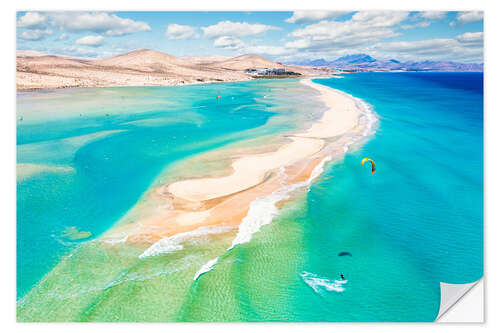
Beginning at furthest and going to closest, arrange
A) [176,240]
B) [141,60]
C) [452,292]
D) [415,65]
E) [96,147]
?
[141,60]
[415,65]
[96,147]
[176,240]
[452,292]

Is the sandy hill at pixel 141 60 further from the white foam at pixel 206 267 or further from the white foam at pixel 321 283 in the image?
the white foam at pixel 321 283

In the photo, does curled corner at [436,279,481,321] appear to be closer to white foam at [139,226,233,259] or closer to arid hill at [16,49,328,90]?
white foam at [139,226,233,259]

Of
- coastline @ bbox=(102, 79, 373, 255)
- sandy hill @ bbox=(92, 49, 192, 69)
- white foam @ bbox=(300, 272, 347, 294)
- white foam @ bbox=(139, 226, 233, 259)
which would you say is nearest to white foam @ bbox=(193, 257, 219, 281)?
white foam @ bbox=(139, 226, 233, 259)

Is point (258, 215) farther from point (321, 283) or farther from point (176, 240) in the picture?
point (321, 283)

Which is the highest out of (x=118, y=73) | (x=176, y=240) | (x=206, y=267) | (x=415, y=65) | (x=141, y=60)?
(x=141, y=60)

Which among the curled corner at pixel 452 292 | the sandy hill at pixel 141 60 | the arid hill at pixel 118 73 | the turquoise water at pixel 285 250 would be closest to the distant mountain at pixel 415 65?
the turquoise water at pixel 285 250

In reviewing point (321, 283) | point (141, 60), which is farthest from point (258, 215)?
point (141, 60)
